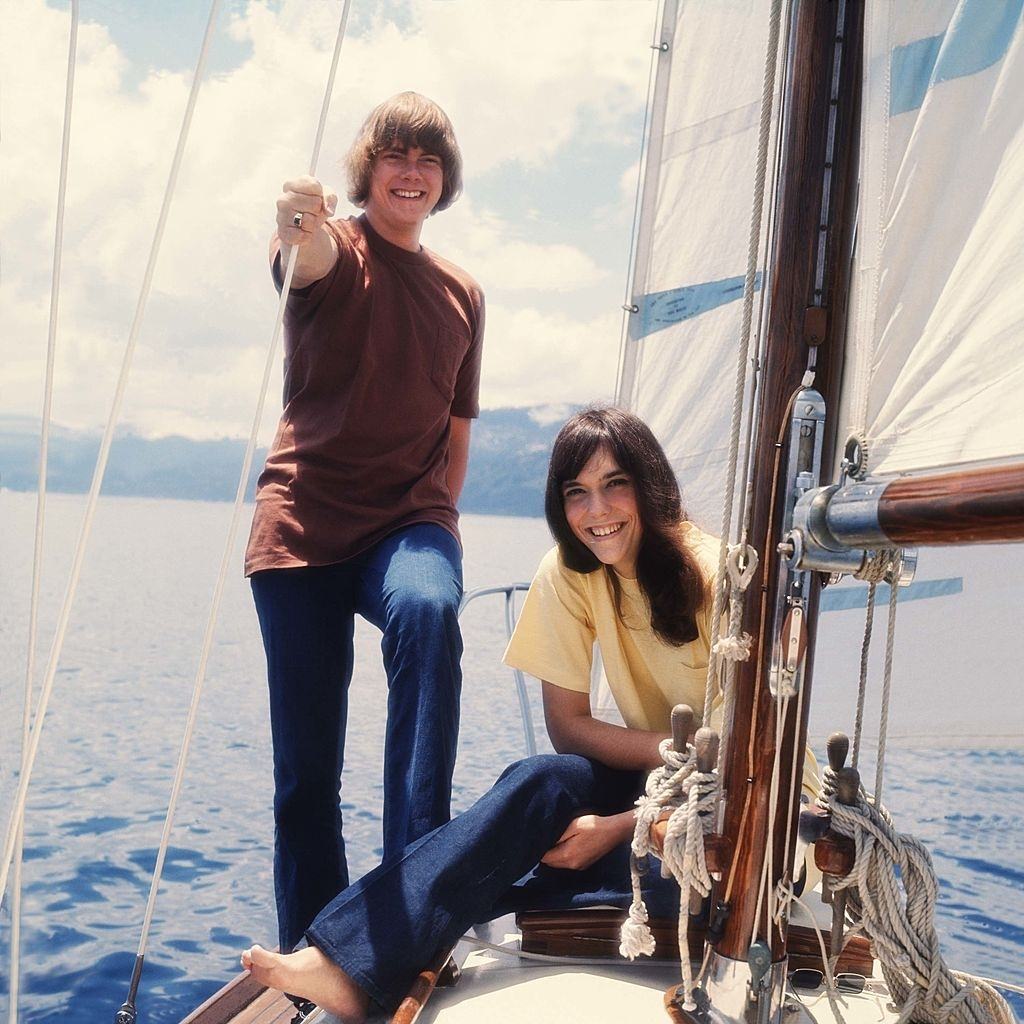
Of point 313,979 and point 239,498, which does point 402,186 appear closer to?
point 239,498

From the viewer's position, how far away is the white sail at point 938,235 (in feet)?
3.34

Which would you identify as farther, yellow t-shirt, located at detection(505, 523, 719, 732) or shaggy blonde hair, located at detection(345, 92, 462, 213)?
shaggy blonde hair, located at detection(345, 92, 462, 213)

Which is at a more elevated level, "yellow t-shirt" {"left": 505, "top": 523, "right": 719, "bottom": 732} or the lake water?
"yellow t-shirt" {"left": 505, "top": 523, "right": 719, "bottom": 732}

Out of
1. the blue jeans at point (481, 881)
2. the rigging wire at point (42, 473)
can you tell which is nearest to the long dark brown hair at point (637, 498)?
the blue jeans at point (481, 881)

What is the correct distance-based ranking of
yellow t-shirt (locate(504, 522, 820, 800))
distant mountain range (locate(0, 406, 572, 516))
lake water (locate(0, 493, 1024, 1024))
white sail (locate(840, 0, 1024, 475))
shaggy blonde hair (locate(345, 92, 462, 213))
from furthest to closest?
distant mountain range (locate(0, 406, 572, 516)) → lake water (locate(0, 493, 1024, 1024)) → shaggy blonde hair (locate(345, 92, 462, 213)) → yellow t-shirt (locate(504, 522, 820, 800)) → white sail (locate(840, 0, 1024, 475))

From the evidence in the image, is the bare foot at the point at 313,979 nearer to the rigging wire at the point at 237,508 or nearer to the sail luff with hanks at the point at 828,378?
the rigging wire at the point at 237,508

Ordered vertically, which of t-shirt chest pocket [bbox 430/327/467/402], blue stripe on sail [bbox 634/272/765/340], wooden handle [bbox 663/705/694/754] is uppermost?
blue stripe on sail [bbox 634/272/765/340]

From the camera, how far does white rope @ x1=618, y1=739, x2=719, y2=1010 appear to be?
118cm

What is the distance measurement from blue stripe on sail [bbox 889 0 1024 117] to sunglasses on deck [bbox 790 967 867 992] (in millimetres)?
1033

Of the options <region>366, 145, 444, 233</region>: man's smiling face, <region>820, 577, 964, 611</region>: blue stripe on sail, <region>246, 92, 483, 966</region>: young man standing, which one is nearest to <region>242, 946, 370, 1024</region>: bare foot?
<region>246, 92, 483, 966</region>: young man standing

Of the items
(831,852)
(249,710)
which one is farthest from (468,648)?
(831,852)

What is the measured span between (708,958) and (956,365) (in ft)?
2.25

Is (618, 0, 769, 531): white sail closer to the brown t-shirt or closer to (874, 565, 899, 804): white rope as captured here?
the brown t-shirt

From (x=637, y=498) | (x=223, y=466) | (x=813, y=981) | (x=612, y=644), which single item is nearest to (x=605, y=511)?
(x=637, y=498)
